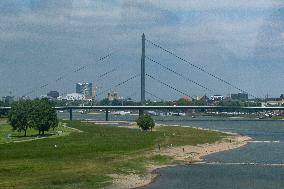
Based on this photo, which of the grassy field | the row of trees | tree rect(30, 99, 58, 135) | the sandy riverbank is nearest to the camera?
the grassy field

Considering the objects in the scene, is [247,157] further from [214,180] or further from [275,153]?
[214,180]

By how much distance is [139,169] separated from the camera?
40.8 m

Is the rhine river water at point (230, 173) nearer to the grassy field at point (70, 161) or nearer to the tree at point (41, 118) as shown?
the grassy field at point (70, 161)

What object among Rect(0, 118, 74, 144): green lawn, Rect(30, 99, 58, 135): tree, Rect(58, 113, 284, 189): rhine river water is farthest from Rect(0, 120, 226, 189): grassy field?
Rect(30, 99, 58, 135): tree

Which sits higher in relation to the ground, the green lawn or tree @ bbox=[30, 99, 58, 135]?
tree @ bbox=[30, 99, 58, 135]

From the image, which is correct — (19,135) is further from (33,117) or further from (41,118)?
(41,118)

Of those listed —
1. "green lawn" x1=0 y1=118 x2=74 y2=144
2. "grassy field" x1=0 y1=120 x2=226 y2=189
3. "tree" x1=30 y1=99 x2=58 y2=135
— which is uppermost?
"tree" x1=30 y1=99 x2=58 y2=135

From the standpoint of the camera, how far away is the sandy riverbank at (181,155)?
34219mm

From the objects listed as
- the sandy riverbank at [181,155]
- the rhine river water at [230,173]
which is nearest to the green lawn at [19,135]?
the sandy riverbank at [181,155]

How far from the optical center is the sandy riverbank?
34219 millimetres

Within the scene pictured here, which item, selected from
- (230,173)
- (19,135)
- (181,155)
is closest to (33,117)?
(19,135)

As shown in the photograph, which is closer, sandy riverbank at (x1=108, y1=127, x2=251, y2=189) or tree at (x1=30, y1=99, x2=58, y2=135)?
sandy riverbank at (x1=108, y1=127, x2=251, y2=189)

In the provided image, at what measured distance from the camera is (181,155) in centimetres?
5194

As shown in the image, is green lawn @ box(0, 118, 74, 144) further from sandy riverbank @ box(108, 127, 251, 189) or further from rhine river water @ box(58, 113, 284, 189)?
rhine river water @ box(58, 113, 284, 189)
